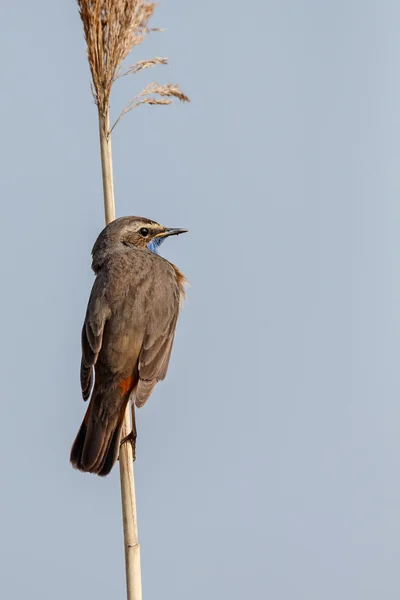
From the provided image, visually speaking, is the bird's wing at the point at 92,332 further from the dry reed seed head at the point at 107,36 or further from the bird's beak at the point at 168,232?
the dry reed seed head at the point at 107,36

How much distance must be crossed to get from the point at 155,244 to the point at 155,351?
0.95 meters

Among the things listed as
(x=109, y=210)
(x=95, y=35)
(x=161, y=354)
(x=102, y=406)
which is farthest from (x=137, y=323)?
(x=95, y=35)

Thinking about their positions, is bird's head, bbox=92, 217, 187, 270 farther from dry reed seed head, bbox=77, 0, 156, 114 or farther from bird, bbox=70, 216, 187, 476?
dry reed seed head, bbox=77, 0, 156, 114

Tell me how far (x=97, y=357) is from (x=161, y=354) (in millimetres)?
411

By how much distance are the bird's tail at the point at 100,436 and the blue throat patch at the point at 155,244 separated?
125cm

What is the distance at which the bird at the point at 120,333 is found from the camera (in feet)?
15.2

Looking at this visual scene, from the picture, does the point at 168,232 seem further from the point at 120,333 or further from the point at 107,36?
the point at 107,36

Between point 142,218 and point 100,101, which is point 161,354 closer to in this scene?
point 142,218

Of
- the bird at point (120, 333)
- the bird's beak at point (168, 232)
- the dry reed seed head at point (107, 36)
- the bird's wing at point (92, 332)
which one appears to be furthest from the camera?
the bird's beak at point (168, 232)

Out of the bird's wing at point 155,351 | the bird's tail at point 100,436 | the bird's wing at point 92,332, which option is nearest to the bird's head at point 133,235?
the bird's wing at point 92,332

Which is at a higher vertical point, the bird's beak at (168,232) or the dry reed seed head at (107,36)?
the dry reed seed head at (107,36)

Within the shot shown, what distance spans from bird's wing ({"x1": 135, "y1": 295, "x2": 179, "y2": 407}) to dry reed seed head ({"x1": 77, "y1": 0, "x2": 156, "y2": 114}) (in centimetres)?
146

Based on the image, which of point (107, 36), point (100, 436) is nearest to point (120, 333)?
point (100, 436)

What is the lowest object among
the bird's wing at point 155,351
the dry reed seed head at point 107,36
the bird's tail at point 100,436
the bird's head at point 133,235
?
the bird's tail at point 100,436
